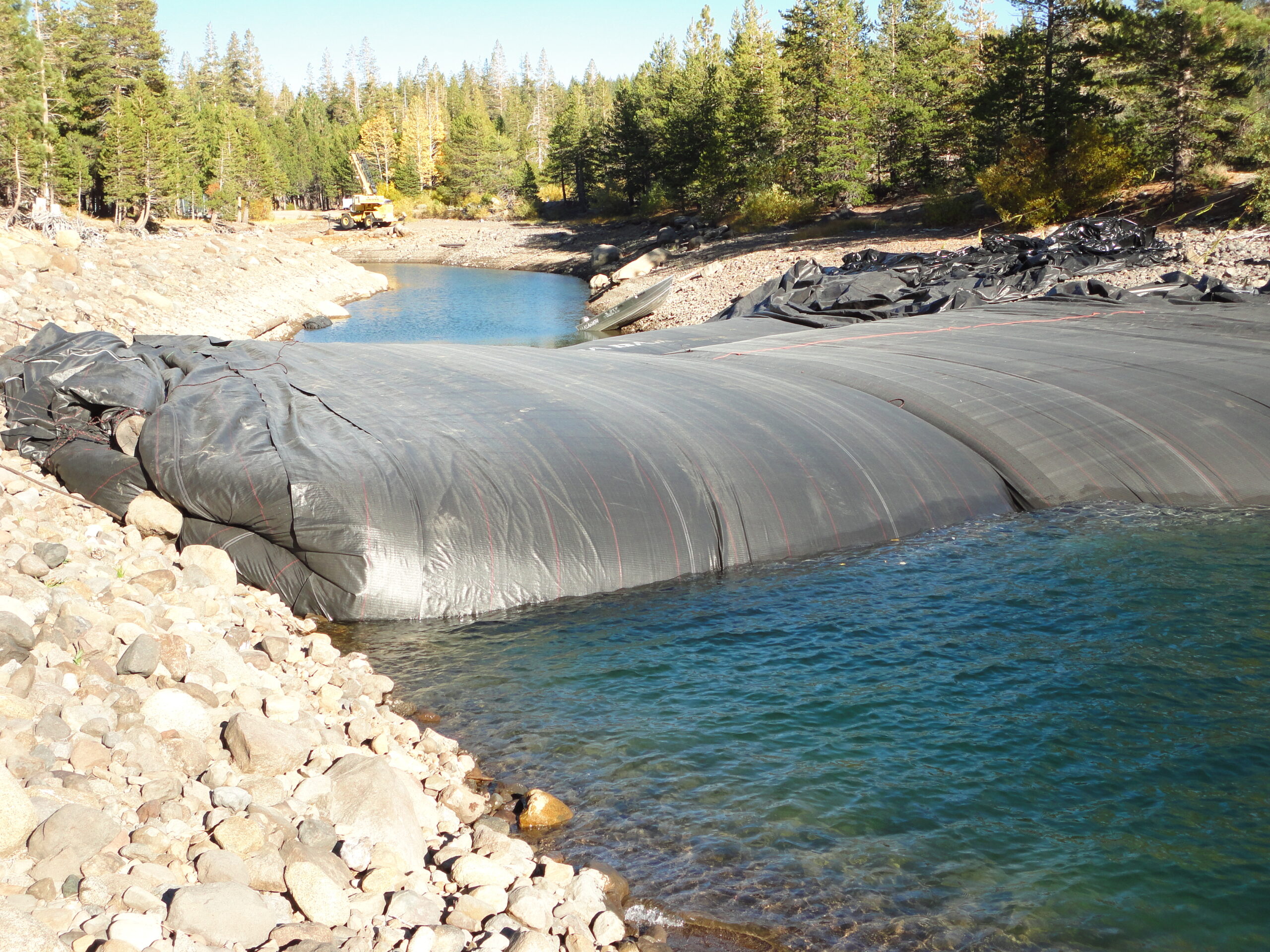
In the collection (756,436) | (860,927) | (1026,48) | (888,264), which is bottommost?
(860,927)

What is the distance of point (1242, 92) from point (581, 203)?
199ft

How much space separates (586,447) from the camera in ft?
31.3

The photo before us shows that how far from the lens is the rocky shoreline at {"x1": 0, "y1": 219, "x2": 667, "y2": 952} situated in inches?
152

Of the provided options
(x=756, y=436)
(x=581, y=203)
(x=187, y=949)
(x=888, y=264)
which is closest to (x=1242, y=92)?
(x=888, y=264)

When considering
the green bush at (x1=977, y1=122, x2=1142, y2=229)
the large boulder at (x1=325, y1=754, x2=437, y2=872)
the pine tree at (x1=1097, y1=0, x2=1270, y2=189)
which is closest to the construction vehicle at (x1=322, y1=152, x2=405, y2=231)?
the green bush at (x1=977, y1=122, x2=1142, y2=229)

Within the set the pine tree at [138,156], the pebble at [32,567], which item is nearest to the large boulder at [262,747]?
the pebble at [32,567]

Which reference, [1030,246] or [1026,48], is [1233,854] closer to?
[1030,246]

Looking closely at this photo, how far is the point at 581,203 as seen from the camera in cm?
8156

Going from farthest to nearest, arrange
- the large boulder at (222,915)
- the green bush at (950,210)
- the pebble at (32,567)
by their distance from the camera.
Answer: the green bush at (950,210) < the pebble at (32,567) < the large boulder at (222,915)

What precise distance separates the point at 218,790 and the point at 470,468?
4436mm

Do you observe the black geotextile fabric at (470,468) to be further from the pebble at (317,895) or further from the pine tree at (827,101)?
the pine tree at (827,101)

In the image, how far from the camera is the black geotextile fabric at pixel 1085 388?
428 inches

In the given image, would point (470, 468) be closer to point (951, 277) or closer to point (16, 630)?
point (16, 630)

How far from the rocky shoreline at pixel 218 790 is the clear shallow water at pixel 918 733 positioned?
470mm
